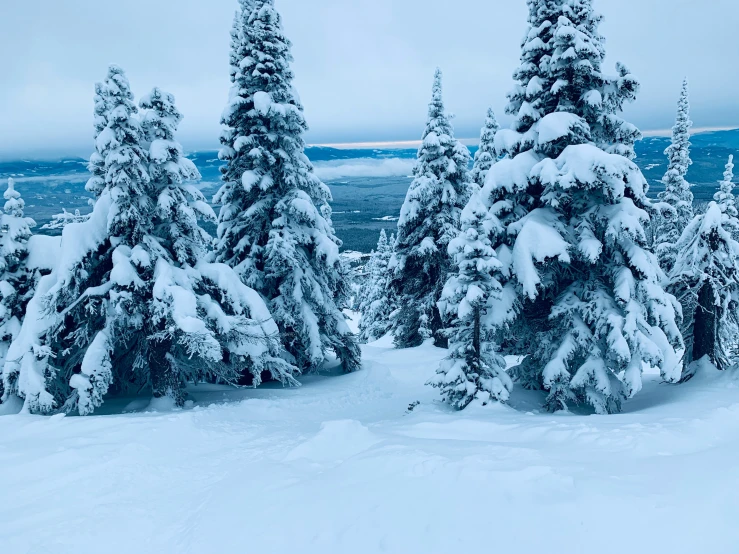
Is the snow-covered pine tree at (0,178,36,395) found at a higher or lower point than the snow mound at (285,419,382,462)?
higher

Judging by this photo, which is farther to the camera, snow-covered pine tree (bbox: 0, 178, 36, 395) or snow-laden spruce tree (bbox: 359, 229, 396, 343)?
snow-laden spruce tree (bbox: 359, 229, 396, 343)

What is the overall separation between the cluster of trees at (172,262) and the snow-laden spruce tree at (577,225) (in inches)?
302

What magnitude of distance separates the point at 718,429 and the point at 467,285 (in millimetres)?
5524

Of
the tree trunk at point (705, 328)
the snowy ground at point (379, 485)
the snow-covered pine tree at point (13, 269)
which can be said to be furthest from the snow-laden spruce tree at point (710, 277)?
the snow-covered pine tree at point (13, 269)

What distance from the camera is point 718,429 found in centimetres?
775

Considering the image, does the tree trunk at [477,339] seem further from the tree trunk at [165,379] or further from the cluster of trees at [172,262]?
the tree trunk at [165,379]

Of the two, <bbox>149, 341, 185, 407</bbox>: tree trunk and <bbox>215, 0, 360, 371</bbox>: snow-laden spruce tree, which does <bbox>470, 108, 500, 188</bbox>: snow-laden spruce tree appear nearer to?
<bbox>215, 0, 360, 371</bbox>: snow-laden spruce tree

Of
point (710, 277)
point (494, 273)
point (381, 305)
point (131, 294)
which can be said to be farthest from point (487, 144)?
point (131, 294)

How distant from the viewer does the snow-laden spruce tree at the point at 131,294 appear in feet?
37.3

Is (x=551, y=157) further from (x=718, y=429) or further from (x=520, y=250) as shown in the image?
(x=718, y=429)

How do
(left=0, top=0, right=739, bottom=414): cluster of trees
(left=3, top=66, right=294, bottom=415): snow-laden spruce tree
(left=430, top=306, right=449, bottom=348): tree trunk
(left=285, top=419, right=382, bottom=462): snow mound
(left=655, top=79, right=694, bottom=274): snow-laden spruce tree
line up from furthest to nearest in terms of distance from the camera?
(left=655, top=79, right=694, bottom=274): snow-laden spruce tree < (left=430, top=306, right=449, bottom=348): tree trunk < (left=3, top=66, right=294, bottom=415): snow-laden spruce tree < (left=0, top=0, right=739, bottom=414): cluster of trees < (left=285, top=419, right=382, bottom=462): snow mound

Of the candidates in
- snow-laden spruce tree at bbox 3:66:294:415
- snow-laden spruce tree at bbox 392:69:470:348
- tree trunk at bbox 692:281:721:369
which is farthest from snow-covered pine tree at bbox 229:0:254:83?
tree trunk at bbox 692:281:721:369

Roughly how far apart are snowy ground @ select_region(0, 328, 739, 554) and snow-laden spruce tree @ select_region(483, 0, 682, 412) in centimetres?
191

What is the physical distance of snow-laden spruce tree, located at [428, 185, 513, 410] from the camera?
10.8 meters
